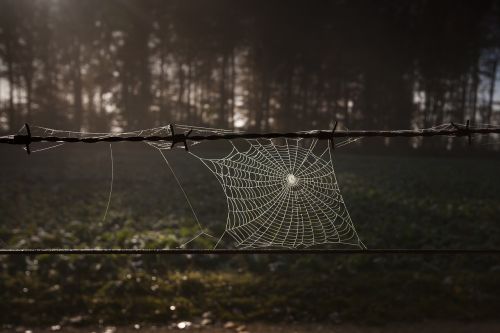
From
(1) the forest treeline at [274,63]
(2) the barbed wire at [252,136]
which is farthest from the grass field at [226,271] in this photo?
(1) the forest treeline at [274,63]

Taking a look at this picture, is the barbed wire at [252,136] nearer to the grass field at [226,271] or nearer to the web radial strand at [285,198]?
the web radial strand at [285,198]

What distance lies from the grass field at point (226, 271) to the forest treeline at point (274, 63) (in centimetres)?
2097

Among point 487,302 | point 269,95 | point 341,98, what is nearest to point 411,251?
point 487,302

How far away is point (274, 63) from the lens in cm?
3231

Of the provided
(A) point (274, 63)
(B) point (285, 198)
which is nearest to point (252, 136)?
(B) point (285, 198)

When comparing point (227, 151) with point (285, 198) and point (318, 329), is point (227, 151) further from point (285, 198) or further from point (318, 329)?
point (318, 329)

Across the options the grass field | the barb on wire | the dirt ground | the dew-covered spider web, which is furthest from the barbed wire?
the grass field

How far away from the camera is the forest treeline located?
3131 cm

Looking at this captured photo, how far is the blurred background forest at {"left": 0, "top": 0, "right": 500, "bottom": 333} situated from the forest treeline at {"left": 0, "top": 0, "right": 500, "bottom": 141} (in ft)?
0.37

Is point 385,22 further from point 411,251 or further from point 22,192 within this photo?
point 411,251

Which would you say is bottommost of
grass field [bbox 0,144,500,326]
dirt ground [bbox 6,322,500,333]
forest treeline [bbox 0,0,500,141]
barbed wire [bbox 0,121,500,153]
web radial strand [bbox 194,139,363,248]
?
dirt ground [bbox 6,322,500,333]

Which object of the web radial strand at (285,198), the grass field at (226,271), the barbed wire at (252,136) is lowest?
the grass field at (226,271)

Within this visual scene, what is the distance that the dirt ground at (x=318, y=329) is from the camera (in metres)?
5.47

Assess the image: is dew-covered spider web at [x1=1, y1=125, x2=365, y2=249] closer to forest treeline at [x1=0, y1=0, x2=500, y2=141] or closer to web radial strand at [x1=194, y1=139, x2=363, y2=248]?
web radial strand at [x1=194, y1=139, x2=363, y2=248]
